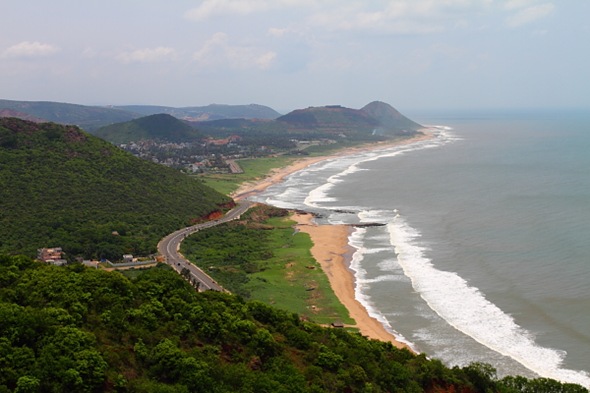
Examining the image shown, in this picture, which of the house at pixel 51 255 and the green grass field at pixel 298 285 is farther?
the house at pixel 51 255

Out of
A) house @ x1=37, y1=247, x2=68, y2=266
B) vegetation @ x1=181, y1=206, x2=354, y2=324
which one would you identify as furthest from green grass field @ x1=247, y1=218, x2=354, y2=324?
house @ x1=37, y1=247, x2=68, y2=266

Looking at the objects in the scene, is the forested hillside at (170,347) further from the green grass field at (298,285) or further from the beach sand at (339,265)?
the green grass field at (298,285)

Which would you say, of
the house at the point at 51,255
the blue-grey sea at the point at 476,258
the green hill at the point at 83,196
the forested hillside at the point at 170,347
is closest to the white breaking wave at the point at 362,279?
the blue-grey sea at the point at 476,258

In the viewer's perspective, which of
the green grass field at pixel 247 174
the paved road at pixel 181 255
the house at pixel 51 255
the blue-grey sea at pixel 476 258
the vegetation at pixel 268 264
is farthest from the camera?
the green grass field at pixel 247 174

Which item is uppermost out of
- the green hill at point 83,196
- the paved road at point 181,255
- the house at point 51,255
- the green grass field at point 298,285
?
the green hill at point 83,196

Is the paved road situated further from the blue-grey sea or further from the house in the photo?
the blue-grey sea

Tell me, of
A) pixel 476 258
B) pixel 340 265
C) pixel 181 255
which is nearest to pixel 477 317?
pixel 476 258

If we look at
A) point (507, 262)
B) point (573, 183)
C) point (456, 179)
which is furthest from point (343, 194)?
point (507, 262)
